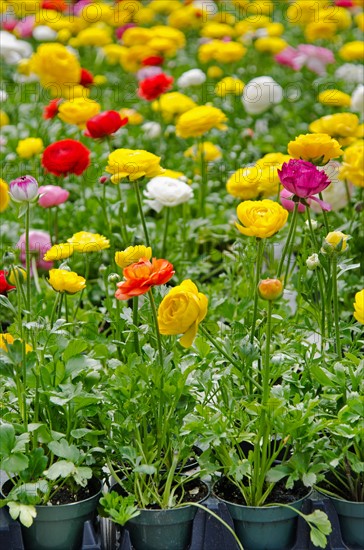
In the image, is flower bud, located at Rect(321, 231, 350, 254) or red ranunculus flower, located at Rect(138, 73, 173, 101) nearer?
flower bud, located at Rect(321, 231, 350, 254)

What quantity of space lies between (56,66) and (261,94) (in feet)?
2.10

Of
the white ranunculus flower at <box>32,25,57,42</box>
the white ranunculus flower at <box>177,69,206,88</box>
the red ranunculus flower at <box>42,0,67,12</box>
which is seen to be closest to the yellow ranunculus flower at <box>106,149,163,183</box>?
the white ranunculus flower at <box>177,69,206,88</box>

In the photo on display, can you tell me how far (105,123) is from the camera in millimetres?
2086

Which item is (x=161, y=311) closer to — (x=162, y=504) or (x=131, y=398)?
(x=131, y=398)

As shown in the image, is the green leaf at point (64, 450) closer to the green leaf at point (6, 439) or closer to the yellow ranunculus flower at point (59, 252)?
the green leaf at point (6, 439)

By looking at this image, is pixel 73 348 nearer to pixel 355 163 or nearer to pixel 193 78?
pixel 355 163

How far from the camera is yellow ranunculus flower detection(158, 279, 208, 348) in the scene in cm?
135

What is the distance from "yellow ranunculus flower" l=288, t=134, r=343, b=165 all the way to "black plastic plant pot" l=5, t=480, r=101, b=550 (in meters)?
0.66

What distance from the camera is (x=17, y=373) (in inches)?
56.6

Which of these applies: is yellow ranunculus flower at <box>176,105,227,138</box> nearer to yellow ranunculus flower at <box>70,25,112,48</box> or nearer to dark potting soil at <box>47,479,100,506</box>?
dark potting soil at <box>47,479,100,506</box>

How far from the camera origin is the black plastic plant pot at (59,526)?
56.8 inches

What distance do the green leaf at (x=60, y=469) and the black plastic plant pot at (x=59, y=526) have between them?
0.07m

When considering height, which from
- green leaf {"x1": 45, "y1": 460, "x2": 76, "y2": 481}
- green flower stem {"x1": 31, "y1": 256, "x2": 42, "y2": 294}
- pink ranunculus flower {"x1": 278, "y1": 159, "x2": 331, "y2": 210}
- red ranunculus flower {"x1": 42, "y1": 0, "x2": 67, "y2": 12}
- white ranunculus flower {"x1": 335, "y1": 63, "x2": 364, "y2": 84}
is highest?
pink ranunculus flower {"x1": 278, "y1": 159, "x2": 331, "y2": 210}


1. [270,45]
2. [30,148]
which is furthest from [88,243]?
[270,45]
